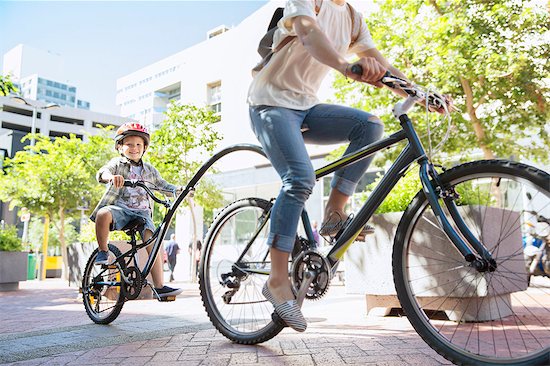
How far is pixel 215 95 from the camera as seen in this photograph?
32.4 metres

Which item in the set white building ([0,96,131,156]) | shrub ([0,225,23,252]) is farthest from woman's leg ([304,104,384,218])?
white building ([0,96,131,156])

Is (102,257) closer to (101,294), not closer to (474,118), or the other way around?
(101,294)

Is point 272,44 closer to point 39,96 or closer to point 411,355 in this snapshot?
point 411,355

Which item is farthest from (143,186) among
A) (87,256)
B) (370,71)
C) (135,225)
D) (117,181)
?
(87,256)

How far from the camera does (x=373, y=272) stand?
189 inches

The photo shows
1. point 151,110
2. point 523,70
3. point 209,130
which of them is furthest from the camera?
point 151,110

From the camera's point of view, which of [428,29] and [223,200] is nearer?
[428,29]

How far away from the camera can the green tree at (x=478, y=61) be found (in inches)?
405

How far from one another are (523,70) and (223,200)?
11.6 m

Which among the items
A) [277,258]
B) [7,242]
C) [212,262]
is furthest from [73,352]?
[7,242]

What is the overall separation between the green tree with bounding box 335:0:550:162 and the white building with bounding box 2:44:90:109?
13274 cm

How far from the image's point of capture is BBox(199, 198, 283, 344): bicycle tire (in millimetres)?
3387

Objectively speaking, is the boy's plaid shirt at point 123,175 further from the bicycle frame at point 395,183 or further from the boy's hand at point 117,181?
the bicycle frame at point 395,183

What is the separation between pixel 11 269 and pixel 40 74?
137 m
